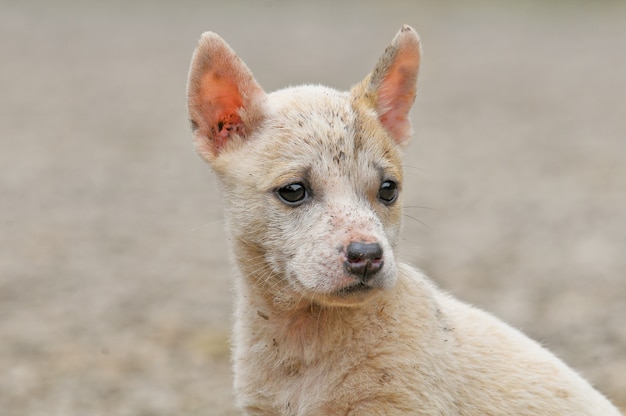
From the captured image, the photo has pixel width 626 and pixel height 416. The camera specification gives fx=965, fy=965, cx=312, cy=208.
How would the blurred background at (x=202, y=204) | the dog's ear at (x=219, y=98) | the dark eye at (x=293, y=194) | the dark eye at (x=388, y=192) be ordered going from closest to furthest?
the dark eye at (x=293, y=194) → the dark eye at (x=388, y=192) → the dog's ear at (x=219, y=98) → the blurred background at (x=202, y=204)

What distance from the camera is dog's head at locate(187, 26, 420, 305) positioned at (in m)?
5.40

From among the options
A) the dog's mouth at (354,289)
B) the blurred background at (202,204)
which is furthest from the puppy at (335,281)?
the blurred background at (202,204)

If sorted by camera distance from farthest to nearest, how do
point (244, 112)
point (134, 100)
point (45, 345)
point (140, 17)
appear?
point (140, 17)
point (134, 100)
point (45, 345)
point (244, 112)

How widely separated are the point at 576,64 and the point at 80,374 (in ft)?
68.7

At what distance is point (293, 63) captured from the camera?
26.5 meters

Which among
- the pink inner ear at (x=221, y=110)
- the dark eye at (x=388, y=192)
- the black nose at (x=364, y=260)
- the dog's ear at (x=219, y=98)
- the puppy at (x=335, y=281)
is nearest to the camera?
the black nose at (x=364, y=260)

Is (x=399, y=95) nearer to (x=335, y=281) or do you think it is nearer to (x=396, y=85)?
(x=396, y=85)

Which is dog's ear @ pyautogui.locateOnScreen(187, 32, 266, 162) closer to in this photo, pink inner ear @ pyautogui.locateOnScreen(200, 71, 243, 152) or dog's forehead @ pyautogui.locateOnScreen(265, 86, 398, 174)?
pink inner ear @ pyautogui.locateOnScreen(200, 71, 243, 152)

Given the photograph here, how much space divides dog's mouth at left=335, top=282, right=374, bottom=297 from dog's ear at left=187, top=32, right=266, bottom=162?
133cm

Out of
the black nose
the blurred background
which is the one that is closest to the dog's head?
the black nose

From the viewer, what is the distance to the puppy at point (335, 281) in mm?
5469

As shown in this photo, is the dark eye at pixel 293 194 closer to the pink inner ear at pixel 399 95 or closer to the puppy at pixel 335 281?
the puppy at pixel 335 281

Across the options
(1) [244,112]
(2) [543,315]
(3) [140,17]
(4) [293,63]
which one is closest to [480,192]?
(2) [543,315]

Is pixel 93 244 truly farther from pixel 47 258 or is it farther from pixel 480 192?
pixel 480 192
